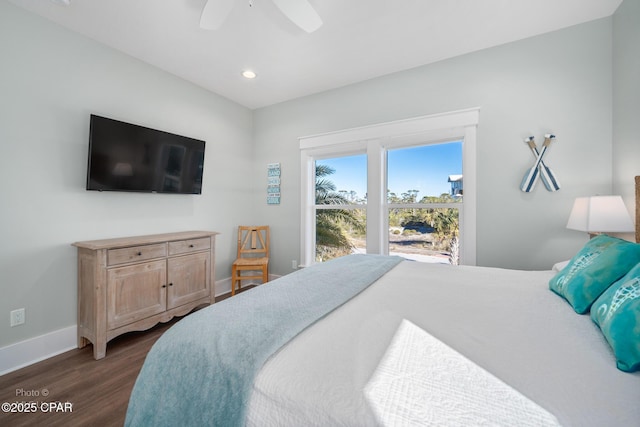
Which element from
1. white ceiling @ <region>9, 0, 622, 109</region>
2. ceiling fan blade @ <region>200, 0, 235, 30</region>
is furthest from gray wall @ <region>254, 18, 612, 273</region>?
ceiling fan blade @ <region>200, 0, 235, 30</region>

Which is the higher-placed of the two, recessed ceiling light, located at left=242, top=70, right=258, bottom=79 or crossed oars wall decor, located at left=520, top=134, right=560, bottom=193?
recessed ceiling light, located at left=242, top=70, right=258, bottom=79

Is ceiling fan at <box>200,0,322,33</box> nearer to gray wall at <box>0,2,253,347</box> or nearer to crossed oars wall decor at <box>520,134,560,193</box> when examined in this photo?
gray wall at <box>0,2,253,347</box>

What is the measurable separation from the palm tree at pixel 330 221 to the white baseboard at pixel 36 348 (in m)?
2.63

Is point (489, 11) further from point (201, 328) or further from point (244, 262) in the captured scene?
point (244, 262)

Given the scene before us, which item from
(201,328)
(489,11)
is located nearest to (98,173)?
(201,328)

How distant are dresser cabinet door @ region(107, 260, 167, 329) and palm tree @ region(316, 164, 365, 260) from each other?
6.35 feet

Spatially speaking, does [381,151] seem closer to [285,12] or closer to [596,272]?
[285,12]

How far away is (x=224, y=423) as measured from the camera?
0.72 meters

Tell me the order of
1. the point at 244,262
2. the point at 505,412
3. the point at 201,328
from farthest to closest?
the point at 244,262
the point at 201,328
the point at 505,412

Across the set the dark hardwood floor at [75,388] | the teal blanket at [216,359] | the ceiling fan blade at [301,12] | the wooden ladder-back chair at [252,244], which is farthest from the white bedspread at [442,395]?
the wooden ladder-back chair at [252,244]

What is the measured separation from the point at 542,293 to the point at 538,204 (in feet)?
4.42

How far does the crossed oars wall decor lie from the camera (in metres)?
2.28

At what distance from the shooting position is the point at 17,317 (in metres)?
2.00

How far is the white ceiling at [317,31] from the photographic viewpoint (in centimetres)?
202
